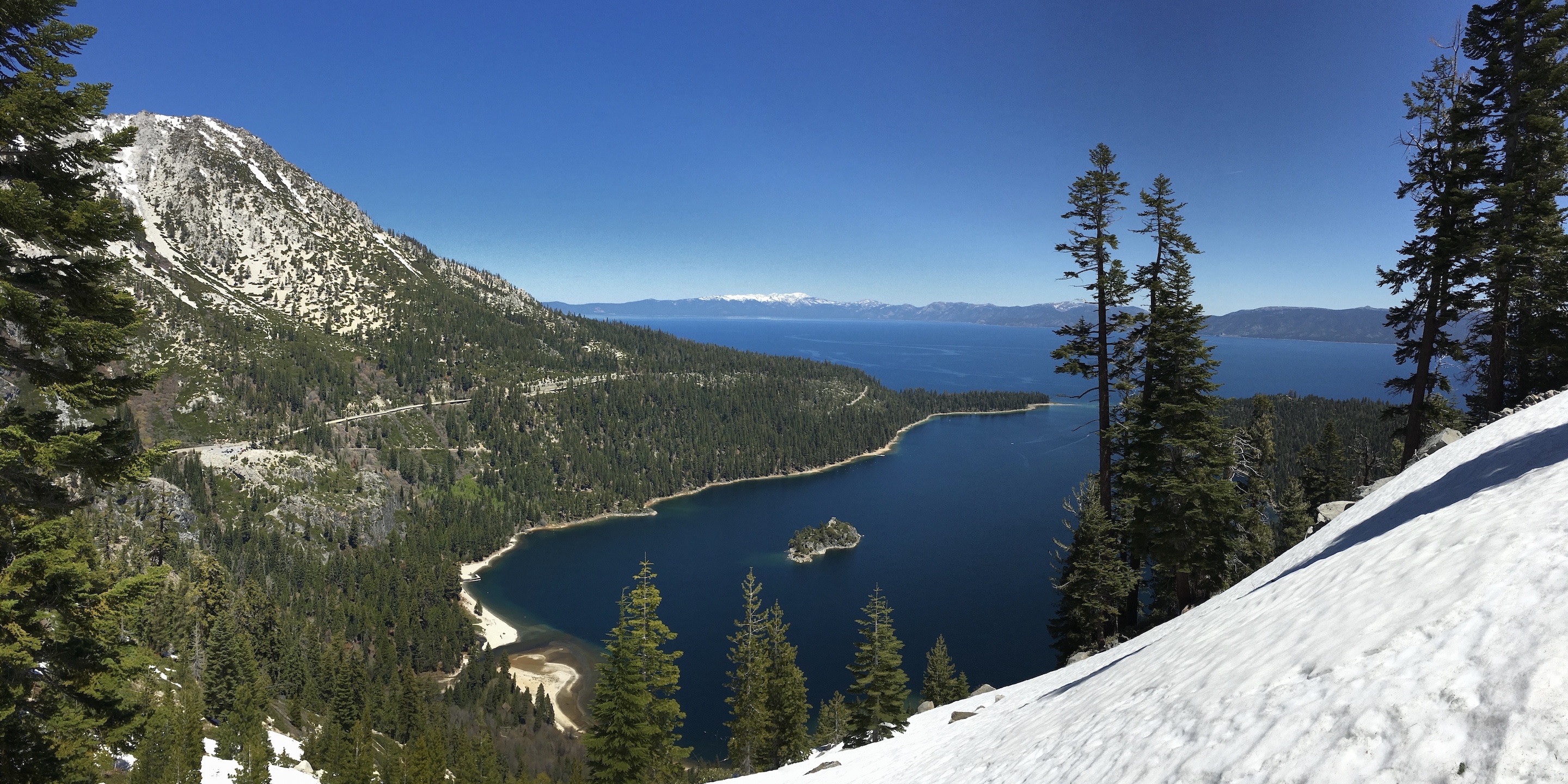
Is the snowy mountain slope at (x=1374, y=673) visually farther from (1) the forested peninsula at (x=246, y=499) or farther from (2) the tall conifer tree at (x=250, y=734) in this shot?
(2) the tall conifer tree at (x=250, y=734)

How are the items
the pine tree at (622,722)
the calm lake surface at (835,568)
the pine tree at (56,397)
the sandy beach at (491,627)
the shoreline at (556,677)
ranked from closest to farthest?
the pine tree at (56,397)
the pine tree at (622,722)
the shoreline at (556,677)
the calm lake surface at (835,568)
the sandy beach at (491,627)

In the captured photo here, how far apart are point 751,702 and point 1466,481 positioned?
33070mm

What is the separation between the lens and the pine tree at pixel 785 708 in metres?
36.4

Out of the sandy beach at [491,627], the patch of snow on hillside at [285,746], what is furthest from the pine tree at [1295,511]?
the sandy beach at [491,627]

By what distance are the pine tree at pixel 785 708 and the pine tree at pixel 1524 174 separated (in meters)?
32.0

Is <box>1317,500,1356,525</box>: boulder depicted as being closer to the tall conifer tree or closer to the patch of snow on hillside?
the tall conifer tree

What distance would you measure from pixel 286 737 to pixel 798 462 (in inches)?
5248

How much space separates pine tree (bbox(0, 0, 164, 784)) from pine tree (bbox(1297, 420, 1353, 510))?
208ft

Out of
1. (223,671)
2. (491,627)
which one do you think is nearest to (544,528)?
(491,627)

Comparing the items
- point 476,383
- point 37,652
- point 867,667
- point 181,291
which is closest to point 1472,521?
point 37,652

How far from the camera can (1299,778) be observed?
530 centimetres

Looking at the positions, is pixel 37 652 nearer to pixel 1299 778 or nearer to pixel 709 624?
pixel 1299 778

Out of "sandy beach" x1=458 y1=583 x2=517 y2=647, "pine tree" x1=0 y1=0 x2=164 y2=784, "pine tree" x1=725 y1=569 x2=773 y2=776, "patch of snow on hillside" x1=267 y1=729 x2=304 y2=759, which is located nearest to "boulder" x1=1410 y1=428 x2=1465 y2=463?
"pine tree" x1=725 y1=569 x2=773 y2=776

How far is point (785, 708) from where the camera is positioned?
120ft
